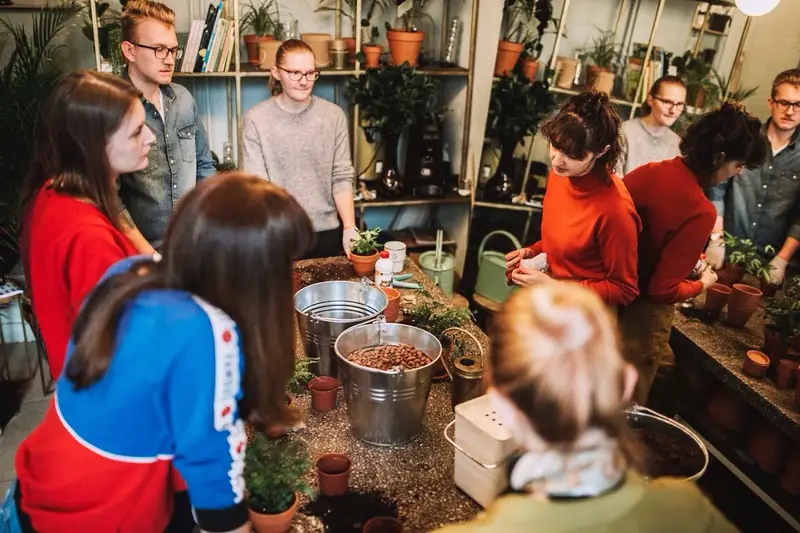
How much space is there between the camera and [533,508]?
0.94 meters

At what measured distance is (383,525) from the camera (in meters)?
1.31

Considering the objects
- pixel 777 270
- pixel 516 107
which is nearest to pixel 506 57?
pixel 516 107

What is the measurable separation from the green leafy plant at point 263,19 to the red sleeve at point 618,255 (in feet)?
7.68

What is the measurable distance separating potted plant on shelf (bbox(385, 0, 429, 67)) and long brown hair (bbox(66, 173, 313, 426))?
2682 mm

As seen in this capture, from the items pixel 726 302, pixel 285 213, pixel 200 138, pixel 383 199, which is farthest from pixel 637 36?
pixel 285 213

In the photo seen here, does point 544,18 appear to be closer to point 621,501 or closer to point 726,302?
point 726,302

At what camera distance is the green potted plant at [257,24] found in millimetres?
3480

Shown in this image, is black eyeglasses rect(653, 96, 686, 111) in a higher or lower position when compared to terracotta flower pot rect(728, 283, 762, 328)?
higher

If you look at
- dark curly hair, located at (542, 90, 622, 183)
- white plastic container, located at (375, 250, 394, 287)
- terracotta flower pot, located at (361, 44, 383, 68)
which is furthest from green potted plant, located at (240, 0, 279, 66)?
dark curly hair, located at (542, 90, 622, 183)

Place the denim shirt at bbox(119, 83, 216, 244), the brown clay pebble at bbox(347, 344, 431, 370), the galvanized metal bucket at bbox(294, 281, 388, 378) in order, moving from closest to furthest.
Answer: the brown clay pebble at bbox(347, 344, 431, 370)
the galvanized metal bucket at bbox(294, 281, 388, 378)
the denim shirt at bbox(119, 83, 216, 244)

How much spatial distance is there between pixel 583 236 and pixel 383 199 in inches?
76.3

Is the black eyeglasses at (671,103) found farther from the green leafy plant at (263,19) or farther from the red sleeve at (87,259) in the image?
the red sleeve at (87,259)

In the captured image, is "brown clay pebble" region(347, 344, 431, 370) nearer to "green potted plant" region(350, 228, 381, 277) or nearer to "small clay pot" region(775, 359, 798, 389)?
"green potted plant" region(350, 228, 381, 277)

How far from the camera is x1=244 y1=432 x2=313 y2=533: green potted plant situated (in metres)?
1.29
